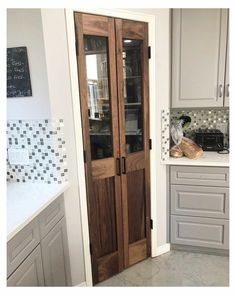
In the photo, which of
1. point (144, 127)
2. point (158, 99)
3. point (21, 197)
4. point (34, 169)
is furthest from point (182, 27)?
point (21, 197)

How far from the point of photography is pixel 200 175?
2266 millimetres

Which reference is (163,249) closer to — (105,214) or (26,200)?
(105,214)

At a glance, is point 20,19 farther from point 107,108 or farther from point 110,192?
point 110,192

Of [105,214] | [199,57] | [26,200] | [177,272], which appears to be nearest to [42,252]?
[26,200]

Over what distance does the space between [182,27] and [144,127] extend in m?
1.00

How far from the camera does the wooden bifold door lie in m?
1.82

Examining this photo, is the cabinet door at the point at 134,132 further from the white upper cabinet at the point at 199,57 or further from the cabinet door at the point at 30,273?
the cabinet door at the point at 30,273

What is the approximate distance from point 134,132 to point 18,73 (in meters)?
0.99

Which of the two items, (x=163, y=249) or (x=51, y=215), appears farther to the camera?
(x=163, y=249)

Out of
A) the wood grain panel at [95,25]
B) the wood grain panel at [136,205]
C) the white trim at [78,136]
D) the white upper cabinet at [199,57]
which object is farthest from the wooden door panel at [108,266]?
the wood grain panel at [95,25]

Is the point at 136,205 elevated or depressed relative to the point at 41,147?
depressed

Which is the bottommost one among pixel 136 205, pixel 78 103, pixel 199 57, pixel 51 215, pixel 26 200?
pixel 136 205

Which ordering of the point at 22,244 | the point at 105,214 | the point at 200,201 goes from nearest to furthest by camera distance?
1. the point at 22,244
2. the point at 105,214
3. the point at 200,201

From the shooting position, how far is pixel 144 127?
2.14m
